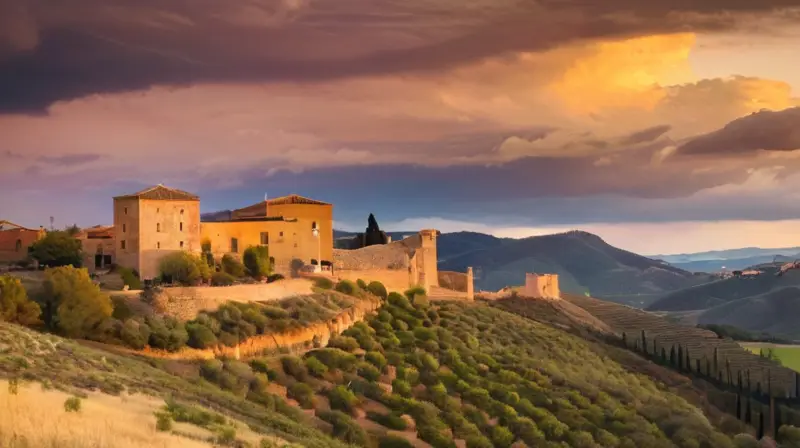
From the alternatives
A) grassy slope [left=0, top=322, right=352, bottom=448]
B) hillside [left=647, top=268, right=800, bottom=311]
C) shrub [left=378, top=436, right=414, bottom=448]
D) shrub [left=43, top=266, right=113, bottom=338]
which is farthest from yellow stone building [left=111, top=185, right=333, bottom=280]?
hillside [left=647, top=268, right=800, bottom=311]

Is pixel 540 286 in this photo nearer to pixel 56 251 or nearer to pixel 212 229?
pixel 212 229

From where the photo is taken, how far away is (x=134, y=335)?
102 feet

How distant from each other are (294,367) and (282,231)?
48.3ft

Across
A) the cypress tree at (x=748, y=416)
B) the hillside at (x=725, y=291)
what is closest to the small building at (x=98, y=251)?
the cypress tree at (x=748, y=416)

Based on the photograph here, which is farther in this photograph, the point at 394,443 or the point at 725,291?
the point at 725,291

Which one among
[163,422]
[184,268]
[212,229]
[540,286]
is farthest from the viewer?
[540,286]

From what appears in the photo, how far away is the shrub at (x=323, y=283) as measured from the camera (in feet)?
146

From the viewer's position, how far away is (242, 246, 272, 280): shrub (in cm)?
4412

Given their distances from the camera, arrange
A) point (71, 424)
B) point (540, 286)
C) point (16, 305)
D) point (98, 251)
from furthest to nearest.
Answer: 1. point (540, 286)
2. point (98, 251)
3. point (16, 305)
4. point (71, 424)

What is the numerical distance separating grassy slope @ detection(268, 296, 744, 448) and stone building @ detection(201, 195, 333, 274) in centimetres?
453

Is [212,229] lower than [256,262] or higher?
higher

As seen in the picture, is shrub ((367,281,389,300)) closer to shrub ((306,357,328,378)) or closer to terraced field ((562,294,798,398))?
shrub ((306,357,328,378))

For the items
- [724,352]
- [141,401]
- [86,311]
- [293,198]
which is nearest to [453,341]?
[293,198]

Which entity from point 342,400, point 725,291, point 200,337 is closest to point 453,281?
point 200,337
